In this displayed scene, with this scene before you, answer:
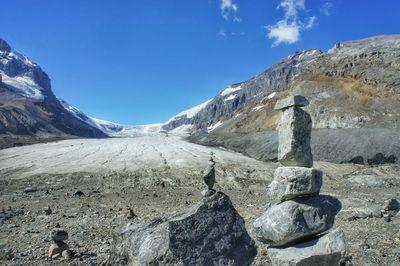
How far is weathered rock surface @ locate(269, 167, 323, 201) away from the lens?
32.8 ft

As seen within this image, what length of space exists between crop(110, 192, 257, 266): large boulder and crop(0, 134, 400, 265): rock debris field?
54 cm

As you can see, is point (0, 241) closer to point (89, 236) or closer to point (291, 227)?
point (89, 236)

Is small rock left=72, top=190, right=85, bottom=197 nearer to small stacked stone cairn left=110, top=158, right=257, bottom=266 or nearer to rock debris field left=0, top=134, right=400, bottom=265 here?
rock debris field left=0, top=134, right=400, bottom=265

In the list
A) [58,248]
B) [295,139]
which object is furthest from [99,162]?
[295,139]

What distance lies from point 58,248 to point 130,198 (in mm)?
10458

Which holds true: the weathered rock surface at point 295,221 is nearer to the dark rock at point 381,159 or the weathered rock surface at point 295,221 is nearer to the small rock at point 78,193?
the small rock at point 78,193

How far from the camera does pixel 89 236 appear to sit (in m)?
14.0

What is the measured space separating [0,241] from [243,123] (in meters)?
76.6

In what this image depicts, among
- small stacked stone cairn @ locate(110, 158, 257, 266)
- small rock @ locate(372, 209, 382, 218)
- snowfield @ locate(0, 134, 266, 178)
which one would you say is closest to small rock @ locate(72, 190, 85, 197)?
snowfield @ locate(0, 134, 266, 178)

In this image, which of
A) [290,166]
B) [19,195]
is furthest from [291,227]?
[19,195]

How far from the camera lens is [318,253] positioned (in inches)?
373

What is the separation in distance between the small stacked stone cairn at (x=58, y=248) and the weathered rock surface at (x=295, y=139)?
19.2ft

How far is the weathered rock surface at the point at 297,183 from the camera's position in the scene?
10008mm

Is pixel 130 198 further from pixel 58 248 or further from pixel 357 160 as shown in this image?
pixel 357 160
